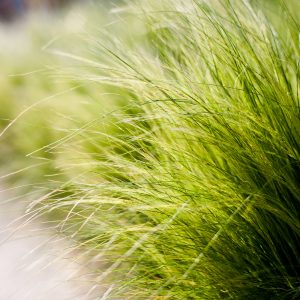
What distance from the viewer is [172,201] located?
1202 mm

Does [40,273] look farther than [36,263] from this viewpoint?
Yes

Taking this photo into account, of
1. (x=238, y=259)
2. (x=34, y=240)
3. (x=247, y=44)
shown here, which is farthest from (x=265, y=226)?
(x=34, y=240)

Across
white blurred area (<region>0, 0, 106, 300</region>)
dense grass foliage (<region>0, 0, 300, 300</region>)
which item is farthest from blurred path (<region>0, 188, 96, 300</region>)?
dense grass foliage (<region>0, 0, 300, 300</region>)

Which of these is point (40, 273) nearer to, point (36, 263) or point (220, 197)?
point (36, 263)

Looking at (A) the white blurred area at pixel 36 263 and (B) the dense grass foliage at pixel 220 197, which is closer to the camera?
(B) the dense grass foliage at pixel 220 197

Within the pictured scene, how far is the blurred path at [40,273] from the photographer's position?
132 centimetres

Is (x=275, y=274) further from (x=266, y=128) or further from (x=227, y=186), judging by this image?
(x=266, y=128)

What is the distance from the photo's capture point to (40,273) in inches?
57.0

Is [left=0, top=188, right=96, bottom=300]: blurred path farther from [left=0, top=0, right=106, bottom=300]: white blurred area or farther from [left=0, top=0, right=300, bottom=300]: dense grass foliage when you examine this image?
[left=0, top=0, right=300, bottom=300]: dense grass foliage

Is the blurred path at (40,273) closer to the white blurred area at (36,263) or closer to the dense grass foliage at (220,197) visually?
the white blurred area at (36,263)

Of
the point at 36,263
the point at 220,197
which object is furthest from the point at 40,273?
the point at 220,197

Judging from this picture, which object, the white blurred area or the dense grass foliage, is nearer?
the dense grass foliage

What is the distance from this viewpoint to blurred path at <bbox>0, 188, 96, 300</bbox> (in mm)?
1315

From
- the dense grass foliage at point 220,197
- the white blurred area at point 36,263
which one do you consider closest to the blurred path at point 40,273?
→ the white blurred area at point 36,263
